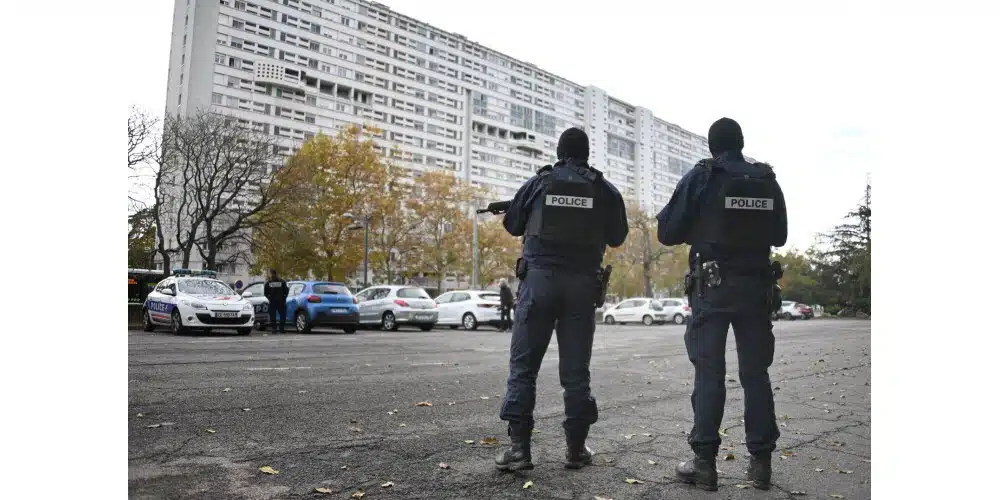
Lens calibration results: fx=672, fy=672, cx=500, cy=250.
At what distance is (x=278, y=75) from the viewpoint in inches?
→ 141

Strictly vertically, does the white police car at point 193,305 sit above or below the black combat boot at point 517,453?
above

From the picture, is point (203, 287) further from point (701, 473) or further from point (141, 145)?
point (701, 473)

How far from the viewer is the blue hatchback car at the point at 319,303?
398 cm

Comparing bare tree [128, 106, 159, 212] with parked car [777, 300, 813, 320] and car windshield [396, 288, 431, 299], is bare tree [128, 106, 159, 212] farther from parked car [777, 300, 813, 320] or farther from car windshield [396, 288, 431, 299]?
parked car [777, 300, 813, 320]

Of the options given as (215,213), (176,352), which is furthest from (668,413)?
(176,352)

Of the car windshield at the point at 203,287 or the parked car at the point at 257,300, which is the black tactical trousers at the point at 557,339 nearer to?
the parked car at the point at 257,300

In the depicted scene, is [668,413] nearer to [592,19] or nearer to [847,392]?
[847,392]

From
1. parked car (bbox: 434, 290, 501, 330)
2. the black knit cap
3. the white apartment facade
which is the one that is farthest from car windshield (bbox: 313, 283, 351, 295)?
parked car (bbox: 434, 290, 501, 330)

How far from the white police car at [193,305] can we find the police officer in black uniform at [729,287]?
2315 mm

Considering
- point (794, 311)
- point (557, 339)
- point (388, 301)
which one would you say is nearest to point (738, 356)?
point (794, 311)

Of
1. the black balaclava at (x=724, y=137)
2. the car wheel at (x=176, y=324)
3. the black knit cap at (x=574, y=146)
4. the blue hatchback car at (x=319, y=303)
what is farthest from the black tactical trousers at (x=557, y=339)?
the car wheel at (x=176, y=324)

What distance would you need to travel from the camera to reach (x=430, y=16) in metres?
3.95

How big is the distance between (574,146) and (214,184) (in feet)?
6.06

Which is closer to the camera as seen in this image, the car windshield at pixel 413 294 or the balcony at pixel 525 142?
the balcony at pixel 525 142
